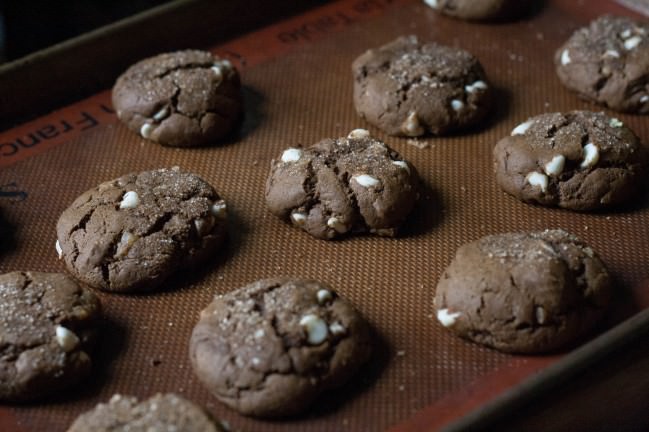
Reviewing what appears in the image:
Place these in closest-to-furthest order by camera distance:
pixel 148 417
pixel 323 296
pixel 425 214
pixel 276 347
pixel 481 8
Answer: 1. pixel 148 417
2. pixel 276 347
3. pixel 323 296
4. pixel 425 214
5. pixel 481 8

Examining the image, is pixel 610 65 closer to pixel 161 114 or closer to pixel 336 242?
pixel 336 242

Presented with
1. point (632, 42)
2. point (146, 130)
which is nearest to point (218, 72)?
point (146, 130)

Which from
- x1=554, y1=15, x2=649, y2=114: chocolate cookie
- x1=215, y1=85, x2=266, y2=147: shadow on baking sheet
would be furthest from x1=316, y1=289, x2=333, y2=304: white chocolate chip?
x1=554, y1=15, x2=649, y2=114: chocolate cookie

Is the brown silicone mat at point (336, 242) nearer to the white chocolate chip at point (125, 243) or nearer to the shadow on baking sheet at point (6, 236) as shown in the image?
the shadow on baking sheet at point (6, 236)

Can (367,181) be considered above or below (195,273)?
above

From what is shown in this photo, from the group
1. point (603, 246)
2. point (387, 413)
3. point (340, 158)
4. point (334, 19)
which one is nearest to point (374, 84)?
point (340, 158)

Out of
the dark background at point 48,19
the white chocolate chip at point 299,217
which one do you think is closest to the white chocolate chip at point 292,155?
the white chocolate chip at point 299,217

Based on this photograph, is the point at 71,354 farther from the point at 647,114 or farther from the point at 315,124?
the point at 647,114
